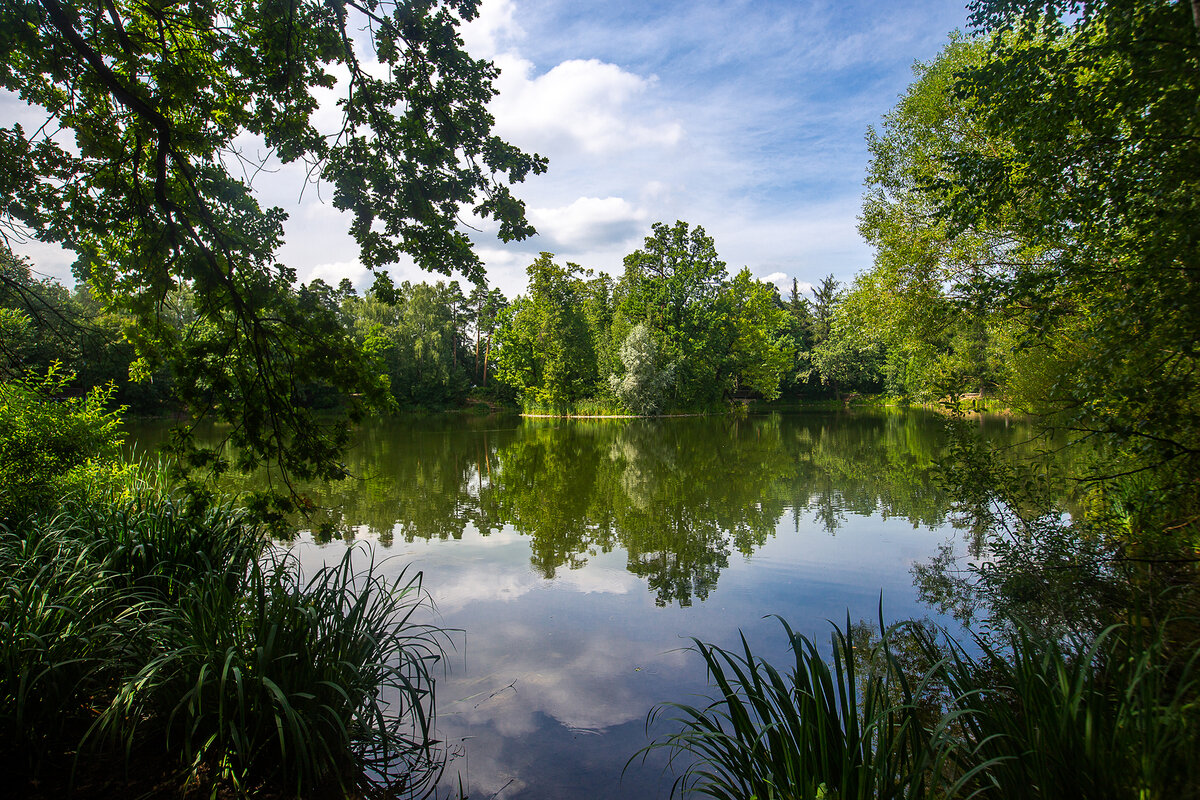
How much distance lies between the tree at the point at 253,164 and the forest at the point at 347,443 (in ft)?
0.09

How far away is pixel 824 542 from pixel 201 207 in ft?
24.9

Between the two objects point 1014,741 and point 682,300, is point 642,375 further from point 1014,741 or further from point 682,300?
point 1014,741

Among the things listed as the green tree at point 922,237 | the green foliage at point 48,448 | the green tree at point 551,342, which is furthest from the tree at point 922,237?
the green tree at point 551,342

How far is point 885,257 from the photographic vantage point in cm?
1358

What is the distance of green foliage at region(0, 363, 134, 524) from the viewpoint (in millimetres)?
4934

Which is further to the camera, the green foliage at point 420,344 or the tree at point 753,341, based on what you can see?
the green foliage at point 420,344

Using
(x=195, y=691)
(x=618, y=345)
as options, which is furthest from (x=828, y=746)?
(x=618, y=345)

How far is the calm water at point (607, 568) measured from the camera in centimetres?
363

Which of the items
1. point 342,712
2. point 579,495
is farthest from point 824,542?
point 342,712

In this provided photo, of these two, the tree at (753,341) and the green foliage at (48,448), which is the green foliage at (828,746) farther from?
the tree at (753,341)

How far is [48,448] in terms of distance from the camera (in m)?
5.23

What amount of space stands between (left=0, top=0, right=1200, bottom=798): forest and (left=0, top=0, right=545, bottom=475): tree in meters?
0.03

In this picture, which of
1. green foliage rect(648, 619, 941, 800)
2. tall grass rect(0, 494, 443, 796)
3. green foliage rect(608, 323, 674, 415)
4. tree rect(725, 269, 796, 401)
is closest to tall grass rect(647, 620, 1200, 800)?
green foliage rect(648, 619, 941, 800)

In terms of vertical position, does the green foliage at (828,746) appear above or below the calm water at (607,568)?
above
